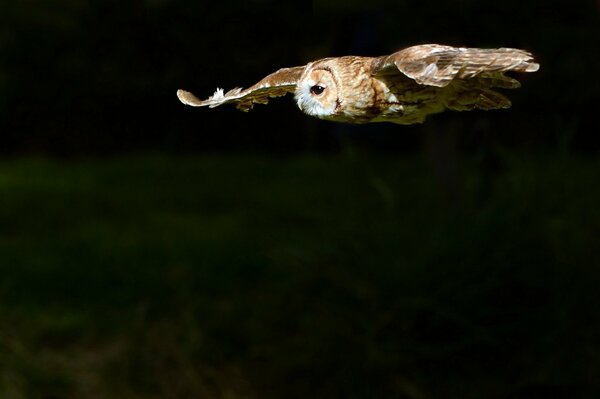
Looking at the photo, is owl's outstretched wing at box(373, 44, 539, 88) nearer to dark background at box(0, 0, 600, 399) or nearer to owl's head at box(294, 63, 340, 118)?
owl's head at box(294, 63, 340, 118)

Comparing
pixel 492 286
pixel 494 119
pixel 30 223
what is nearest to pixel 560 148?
pixel 494 119

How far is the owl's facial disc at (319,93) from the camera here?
85 cm

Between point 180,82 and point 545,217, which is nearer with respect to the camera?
point 180,82

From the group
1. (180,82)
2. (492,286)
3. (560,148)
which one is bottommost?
(492,286)

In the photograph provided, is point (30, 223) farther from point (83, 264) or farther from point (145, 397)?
point (145, 397)

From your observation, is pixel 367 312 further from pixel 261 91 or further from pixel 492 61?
pixel 492 61

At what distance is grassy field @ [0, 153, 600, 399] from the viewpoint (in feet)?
11.1

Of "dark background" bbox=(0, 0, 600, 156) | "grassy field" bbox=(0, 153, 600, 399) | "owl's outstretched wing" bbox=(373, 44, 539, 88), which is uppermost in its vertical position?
"owl's outstretched wing" bbox=(373, 44, 539, 88)

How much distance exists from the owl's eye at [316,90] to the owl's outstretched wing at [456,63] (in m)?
0.07

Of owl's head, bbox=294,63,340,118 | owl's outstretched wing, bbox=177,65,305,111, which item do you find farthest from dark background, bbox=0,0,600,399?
owl's head, bbox=294,63,340,118

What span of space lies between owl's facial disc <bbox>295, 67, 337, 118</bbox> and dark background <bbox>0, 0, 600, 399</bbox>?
1.53 m

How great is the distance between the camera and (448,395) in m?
3.32

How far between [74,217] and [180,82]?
365 centimetres

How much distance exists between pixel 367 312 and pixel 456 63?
9.15ft
